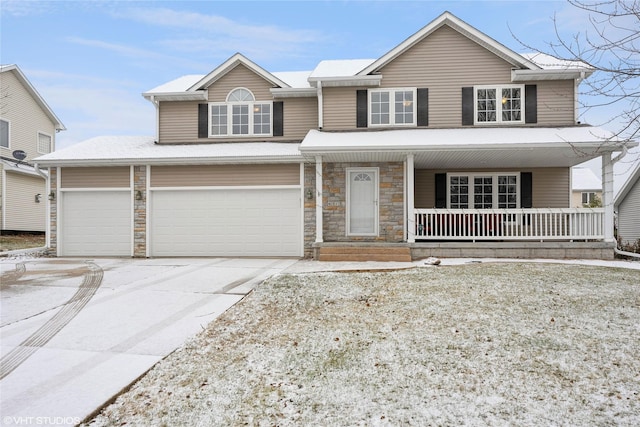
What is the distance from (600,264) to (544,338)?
20.0ft

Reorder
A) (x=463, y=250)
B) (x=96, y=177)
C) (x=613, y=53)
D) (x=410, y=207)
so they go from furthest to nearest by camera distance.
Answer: (x=96, y=177) < (x=410, y=207) < (x=463, y=250) < (x=613, y=53)

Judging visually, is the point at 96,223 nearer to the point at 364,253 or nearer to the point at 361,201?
the point at 361,201

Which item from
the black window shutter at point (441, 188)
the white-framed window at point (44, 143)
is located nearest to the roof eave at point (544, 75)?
the black window shutter at point (441, 188)

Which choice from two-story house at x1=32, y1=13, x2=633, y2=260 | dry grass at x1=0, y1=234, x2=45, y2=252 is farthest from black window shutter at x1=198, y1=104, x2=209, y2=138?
dry grass at x1=0, y1=234, x2=45, y2=252

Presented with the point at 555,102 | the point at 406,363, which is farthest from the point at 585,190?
the point at 406,363

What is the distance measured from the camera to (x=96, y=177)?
454 inches

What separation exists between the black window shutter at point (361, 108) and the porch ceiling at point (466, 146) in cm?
55

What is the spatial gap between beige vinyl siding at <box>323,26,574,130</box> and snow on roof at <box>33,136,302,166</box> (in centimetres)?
261

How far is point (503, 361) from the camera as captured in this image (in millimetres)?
3605

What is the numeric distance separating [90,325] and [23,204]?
16.7m

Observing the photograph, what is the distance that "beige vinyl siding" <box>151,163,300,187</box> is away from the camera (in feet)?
36.1

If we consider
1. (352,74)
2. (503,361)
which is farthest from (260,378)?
(352,74)

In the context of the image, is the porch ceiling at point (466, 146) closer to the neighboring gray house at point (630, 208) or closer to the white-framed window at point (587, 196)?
the neighboring gray house at point (630, 208)

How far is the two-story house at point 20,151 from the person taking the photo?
16.6 m
